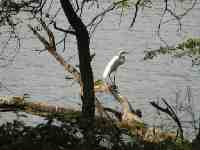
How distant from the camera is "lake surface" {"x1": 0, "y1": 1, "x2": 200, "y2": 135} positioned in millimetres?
10852

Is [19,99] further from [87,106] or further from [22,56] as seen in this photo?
[22,56]

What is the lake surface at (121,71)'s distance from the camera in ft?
35.6

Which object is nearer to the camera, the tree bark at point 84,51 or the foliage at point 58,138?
the foliage at point 58,138

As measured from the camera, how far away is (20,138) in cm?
311

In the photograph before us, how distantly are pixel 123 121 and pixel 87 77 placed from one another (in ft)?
7.81

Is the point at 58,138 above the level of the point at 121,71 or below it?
above

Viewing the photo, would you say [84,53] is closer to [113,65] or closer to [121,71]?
[113,65]

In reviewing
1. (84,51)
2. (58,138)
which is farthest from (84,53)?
(58,138)

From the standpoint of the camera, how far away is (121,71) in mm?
13047

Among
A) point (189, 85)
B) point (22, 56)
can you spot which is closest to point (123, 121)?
point (189, 85)

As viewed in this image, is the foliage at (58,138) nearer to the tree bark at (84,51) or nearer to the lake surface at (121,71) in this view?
the tree bark at (84,51)

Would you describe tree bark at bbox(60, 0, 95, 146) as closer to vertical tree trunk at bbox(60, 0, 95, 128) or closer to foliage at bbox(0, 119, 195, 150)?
vertical tree trunk at bbox(60, 0, 95, 128)

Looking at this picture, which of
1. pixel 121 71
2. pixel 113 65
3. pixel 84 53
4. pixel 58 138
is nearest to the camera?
pixel 58 138

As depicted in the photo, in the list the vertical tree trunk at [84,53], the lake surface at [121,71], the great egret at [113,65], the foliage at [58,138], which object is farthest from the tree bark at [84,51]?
the great egret at [113,65]
